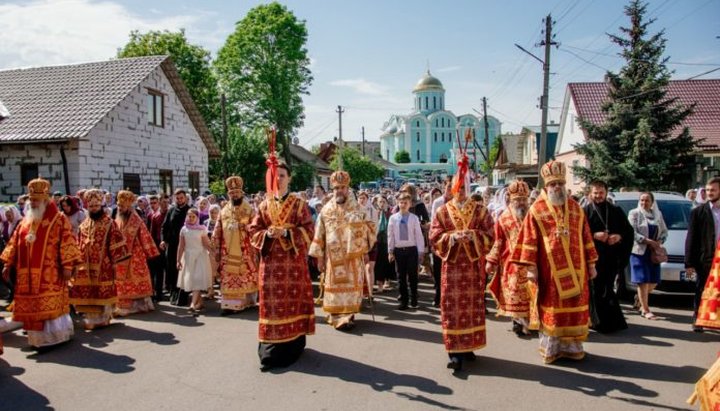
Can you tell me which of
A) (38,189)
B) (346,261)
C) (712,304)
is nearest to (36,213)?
(38,189)

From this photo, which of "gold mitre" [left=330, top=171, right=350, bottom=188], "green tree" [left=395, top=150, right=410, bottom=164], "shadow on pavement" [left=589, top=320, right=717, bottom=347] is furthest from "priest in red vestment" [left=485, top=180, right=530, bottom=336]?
"green tree" [left=395, top=150, right=410, bottom=164]

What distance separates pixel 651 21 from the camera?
830 inches

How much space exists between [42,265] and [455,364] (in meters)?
5.07

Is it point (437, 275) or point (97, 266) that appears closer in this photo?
point (97, 266)

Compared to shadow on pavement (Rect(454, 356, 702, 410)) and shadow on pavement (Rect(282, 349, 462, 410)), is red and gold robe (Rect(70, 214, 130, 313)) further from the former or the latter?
shadow on pavement (Rect(454, 356, 702, 410))

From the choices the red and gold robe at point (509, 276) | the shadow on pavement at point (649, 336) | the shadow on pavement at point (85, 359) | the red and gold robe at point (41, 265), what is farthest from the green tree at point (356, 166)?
the shadow on pavement at point (85, 359)

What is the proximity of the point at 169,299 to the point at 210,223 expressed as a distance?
64.2 inches

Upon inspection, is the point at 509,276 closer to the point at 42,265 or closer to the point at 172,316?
the point at 172,316

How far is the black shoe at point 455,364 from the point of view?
19.0 feet

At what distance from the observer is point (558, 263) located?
5.95 meters

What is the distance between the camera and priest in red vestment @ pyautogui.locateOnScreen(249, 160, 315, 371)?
6117 mm

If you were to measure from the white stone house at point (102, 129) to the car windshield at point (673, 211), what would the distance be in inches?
584

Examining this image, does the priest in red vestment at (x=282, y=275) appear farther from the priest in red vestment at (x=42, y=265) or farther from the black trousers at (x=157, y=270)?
the black trousers at (x=157, y=270)

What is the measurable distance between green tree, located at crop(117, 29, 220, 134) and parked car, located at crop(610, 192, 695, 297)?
3021 centimetres
